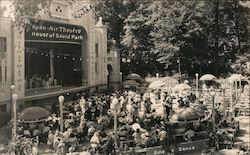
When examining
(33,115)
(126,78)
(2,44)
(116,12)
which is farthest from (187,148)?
(116,12)

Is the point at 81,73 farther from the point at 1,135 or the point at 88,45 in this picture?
the point at 1,135

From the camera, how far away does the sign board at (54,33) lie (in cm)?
2600

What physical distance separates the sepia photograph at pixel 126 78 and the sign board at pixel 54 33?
0.23ft

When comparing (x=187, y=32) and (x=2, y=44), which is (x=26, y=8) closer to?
(x=2, y=44)

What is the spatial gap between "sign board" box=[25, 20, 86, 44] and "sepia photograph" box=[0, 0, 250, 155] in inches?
2.8

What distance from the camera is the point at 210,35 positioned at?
45.1 m

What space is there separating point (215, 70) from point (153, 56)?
6.81 metres

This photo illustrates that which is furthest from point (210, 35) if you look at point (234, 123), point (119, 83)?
point (234, 123)

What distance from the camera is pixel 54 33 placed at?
28391 millimetres

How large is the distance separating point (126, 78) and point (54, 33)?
12.4m

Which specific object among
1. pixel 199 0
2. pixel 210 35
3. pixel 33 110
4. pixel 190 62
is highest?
pixel 199 0

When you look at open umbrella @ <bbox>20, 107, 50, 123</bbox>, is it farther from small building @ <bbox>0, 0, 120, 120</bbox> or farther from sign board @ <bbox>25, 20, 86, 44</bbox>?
sign board @ <bbox>25, 20, 86, 44</bbox>

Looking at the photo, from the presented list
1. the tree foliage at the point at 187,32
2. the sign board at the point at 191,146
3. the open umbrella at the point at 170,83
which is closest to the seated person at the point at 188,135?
the sign board at the point at 191,146

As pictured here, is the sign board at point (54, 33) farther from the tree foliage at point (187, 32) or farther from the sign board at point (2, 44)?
the tree foliage at point (187, 32)
